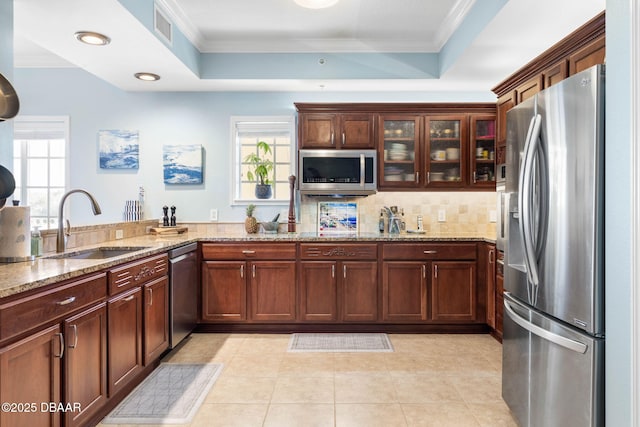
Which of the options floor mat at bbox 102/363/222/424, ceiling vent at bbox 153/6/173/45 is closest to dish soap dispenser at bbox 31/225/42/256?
floor mat at bbox 102/363/222/424

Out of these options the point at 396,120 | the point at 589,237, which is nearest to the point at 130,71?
the point at 396,120

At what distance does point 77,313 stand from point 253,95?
3.09 metres

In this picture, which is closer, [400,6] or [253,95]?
[400,6]

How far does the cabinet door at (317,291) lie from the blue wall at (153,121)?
38.3 inches

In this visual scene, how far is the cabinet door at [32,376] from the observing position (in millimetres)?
1481

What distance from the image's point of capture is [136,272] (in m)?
2.55

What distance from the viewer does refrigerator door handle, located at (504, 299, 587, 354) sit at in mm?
1568

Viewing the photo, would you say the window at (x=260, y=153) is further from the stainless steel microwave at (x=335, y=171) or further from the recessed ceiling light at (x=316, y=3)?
the recessed ceiling light at (x=316, y=3)

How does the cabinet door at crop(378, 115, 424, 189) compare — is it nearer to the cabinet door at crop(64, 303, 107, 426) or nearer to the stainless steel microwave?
the stainless steel microwave

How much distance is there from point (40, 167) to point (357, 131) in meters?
3.61

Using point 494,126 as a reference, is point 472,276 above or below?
below

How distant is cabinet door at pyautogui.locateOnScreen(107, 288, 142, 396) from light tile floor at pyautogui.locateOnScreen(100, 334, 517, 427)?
1.68ft

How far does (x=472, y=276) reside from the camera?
375 cm

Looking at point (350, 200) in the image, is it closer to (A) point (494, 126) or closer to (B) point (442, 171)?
(B) point (442, 171)
